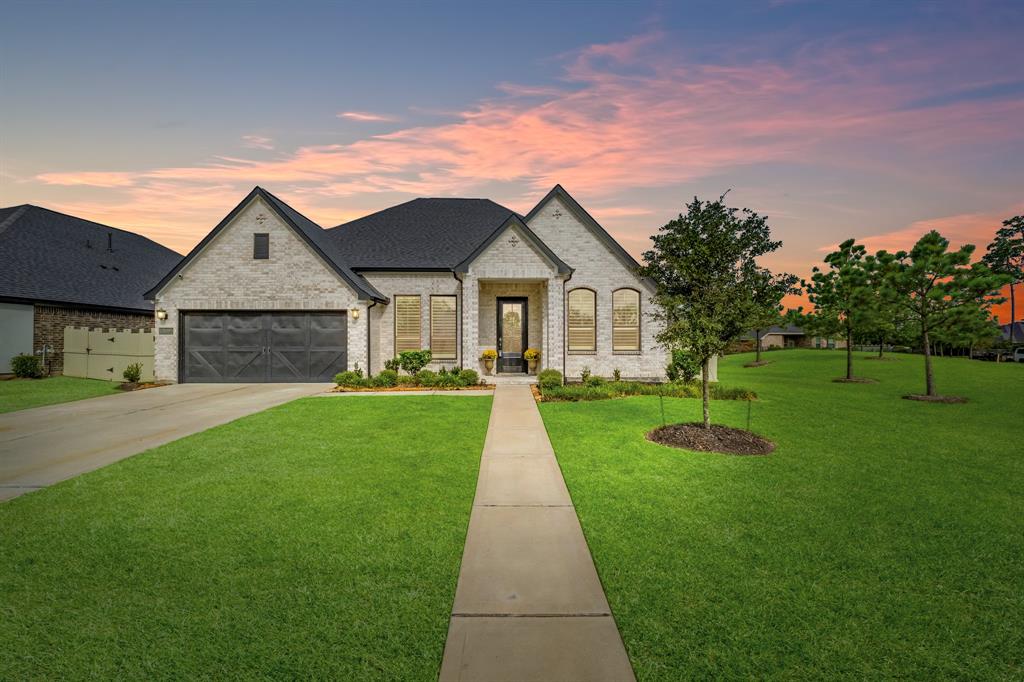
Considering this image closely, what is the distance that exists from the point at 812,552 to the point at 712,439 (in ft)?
15.1

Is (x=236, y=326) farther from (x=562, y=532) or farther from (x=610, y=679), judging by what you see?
(x=610, y=679)

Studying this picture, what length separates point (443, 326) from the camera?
20.5 meters

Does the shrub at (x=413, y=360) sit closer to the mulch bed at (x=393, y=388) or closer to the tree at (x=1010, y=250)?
the mulch bed at (x=393, y=388)

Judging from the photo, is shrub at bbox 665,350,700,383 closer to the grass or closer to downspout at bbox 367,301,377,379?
downspout at bbox 367,301,377,379

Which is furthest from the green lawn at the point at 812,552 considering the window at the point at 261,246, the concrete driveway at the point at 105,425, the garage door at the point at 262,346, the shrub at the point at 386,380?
the window at the point at 261,246

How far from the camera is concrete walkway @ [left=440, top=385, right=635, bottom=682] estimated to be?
3.11m

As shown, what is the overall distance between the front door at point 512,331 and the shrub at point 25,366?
813 inches

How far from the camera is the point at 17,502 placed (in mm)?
6164

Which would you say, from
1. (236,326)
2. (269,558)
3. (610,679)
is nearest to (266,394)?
(236,326)

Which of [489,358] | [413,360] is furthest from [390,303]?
[489,358]

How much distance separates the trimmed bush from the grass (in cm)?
844

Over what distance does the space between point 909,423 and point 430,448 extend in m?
11.8

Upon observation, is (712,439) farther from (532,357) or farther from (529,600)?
(532,357)

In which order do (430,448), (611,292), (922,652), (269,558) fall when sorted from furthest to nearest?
(611,292)
(430,448)
(269,558)
(922,652)
